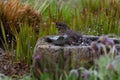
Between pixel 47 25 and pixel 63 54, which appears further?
pixel 47 25

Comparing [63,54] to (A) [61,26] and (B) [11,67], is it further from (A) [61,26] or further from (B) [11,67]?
(B) [11,67]

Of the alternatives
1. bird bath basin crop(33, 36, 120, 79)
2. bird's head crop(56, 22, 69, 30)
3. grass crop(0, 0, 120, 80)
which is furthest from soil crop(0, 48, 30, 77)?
bird bath basin crop(33, 36, 120, 79)

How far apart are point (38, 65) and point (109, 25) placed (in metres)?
2.09

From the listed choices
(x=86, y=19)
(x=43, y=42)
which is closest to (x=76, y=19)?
(x=86, y=19)

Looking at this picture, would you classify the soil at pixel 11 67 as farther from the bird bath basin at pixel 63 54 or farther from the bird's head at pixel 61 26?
the bird bath basin at pixel 63 54

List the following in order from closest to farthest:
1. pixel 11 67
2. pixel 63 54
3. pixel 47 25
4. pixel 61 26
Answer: pixel 63 54 < pixel 61 26 < pixel 11 67 < pixel 47 25

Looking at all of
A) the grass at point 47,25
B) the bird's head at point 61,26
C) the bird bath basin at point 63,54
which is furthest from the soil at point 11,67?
the bird bath basin at point 63,54

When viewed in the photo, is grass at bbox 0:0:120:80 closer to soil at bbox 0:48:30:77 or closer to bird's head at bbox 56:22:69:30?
soil at bbox 0:48:30:77

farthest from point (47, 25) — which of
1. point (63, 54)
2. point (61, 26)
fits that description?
point (63, 54)

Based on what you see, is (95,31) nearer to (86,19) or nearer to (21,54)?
(86,19)

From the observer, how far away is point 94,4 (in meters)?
8.24

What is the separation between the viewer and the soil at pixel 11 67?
528 cm

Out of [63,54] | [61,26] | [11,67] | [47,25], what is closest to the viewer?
[63,54]

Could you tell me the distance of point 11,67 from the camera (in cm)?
542
